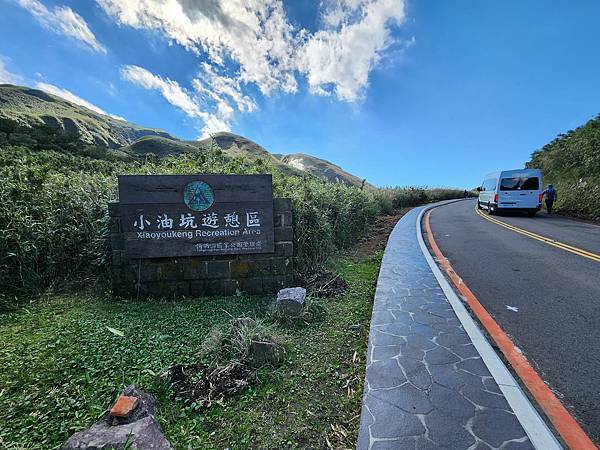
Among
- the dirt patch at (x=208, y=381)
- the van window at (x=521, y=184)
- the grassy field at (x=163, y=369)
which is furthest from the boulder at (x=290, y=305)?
the van window at (x=521, y=184)

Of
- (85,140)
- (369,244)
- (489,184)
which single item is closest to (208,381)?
(369,244)

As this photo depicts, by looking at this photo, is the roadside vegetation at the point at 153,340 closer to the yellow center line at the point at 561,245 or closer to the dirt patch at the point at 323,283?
the dirt patch at the point at 323,283

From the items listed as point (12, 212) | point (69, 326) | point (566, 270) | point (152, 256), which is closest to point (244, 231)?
point (152, 256)

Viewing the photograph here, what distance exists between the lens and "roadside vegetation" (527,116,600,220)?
46.2ft

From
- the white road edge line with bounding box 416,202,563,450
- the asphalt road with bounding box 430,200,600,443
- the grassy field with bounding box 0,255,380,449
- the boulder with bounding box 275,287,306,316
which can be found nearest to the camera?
the white road edge line with bounding box 416,202,563,450

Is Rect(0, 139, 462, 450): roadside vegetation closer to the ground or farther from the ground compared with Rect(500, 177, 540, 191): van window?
closer to the ground

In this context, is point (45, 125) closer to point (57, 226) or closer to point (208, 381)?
point (57, 226)

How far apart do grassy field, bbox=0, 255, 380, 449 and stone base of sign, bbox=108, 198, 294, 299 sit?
344 millimetres

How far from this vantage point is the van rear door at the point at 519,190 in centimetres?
1373

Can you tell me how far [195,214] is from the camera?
4.40 metres

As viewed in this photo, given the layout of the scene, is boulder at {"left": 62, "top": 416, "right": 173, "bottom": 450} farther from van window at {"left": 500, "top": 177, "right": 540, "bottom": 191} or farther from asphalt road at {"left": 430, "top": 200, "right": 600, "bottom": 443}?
van window at {"left": 500, "top": 177, "right": 540, "bottom": 191}

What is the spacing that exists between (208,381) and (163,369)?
459mm

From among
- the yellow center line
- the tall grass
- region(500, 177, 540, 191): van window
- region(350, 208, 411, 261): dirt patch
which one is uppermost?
region(500, 177, 540, 191): van window

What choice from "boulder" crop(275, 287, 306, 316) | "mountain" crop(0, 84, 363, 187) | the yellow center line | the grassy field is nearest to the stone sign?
the grassy field
